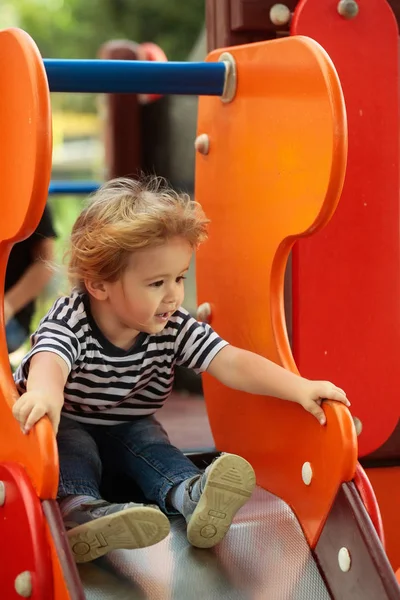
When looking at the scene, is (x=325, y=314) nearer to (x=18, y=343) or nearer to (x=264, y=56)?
(x=264, y=56)

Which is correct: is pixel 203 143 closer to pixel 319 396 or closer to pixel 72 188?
pixel 319 396

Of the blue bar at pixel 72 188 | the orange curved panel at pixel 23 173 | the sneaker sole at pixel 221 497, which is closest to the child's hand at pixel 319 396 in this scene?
the sneaker sole at pixel 221 497

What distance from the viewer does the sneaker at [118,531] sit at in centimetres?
117

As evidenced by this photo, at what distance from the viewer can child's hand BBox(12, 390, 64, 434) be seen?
3.88 ft

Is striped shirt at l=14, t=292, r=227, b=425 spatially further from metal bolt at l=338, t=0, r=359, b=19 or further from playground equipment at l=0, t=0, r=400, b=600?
metal bolt at l=338, t=0, r=359, b=19

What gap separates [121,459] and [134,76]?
652mm

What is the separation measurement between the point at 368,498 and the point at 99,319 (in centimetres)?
50

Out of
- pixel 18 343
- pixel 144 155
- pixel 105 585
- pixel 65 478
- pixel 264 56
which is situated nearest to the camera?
pixel 105 585

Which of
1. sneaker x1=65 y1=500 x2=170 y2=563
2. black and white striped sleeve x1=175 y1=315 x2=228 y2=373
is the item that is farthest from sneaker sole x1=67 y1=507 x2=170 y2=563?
black and white striped sleeve x1=175 y1=315 x2=228 y2=373

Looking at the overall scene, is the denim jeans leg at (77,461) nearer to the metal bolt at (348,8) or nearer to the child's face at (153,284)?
the child's face at (153,284)

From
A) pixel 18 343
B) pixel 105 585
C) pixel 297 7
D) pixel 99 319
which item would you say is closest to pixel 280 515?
pixel 105 585

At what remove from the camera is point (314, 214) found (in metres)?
1.39

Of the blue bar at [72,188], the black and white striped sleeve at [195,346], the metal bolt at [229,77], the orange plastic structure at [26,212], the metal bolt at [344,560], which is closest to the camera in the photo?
the orange plastic structure at [26,212]

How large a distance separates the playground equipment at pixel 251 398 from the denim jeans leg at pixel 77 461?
0.11 metres
